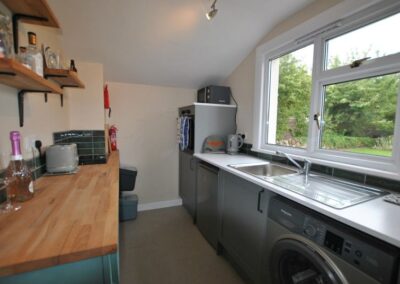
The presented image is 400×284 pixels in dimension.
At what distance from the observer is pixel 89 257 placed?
0.63 meters

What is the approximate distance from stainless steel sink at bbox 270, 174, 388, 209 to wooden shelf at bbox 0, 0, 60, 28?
161 centimetres

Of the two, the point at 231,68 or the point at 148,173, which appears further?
the point at 148,173

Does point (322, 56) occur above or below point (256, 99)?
above

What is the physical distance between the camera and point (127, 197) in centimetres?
→ 266

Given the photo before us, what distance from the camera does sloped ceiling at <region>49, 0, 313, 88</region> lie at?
1.70m

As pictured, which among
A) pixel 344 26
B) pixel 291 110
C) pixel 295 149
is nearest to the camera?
pixel 344 26

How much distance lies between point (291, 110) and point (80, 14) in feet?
7.18

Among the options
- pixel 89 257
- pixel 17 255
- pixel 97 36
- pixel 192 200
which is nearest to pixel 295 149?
pixel 192 200

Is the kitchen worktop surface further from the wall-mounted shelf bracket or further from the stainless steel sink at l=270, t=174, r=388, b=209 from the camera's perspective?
the wall-mounted shelf bracket

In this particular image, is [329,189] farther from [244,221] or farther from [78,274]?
[78,274]

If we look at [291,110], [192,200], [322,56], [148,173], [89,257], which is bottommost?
[192,200]

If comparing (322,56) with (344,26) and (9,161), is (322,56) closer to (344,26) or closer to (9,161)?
(344,26)

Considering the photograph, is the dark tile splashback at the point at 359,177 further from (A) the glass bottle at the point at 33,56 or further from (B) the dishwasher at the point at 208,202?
(A) the glass bottle at the point at 33,56

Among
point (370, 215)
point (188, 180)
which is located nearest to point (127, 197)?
point (188, 180)
